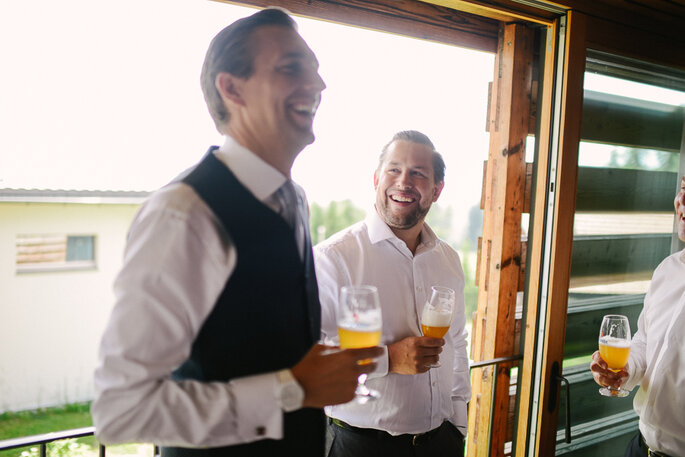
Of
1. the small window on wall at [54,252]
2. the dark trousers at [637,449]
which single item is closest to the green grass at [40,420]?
the small window on wall at [54,252]

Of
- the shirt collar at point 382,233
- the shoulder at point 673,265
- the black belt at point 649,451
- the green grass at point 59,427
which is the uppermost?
the shirt collar at point 382,233

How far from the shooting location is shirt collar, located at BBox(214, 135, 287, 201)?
92 cm

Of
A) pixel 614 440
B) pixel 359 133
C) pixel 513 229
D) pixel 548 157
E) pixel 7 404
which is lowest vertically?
pixel 7 404

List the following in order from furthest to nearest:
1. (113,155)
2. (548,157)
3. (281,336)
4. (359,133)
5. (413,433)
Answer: (359,133)
(113,155)
(548,157)
(413,433)
(281,336)

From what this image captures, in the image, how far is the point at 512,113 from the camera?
2393 mm

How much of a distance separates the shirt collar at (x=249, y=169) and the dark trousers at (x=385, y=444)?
3.33ft

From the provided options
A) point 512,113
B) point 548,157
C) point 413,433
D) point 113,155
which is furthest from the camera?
point 113,155

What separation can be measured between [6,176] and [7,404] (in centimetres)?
545

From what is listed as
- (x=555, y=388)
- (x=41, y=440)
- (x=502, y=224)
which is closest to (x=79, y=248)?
(x=41, y=440)

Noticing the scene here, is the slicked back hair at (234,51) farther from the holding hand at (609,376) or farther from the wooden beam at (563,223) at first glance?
the holding hand at (609,376)

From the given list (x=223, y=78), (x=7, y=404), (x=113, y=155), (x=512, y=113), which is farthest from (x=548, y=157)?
(x=7, y=404)

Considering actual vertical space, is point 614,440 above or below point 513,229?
below

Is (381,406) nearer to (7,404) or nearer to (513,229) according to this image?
(513,229)

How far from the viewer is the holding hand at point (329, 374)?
0.86 metres
